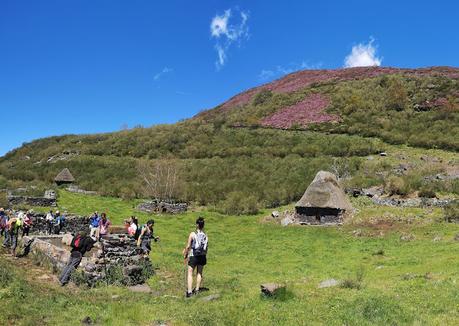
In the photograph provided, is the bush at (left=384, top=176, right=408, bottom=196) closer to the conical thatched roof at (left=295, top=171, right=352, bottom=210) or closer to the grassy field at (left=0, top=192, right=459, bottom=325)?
the grassy field at (left=0, top=192, right=459, bottom=325)

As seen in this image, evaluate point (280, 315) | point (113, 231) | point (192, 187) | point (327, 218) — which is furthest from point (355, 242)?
point (192, 187)

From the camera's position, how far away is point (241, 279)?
56.5ft

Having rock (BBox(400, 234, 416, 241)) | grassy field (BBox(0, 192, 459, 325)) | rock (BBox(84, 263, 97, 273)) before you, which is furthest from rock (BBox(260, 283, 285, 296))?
rock (BBox(400, 234, 416, 241))

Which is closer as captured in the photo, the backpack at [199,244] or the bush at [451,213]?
the backpack at [199,244]

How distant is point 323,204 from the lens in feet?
111

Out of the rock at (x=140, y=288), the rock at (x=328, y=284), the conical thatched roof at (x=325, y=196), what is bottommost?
the rock at (x=140, y=288)

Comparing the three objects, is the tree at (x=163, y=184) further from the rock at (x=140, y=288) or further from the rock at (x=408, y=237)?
the rock at (x=140, y=288)

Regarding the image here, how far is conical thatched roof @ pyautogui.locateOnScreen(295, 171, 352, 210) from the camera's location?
33906mm

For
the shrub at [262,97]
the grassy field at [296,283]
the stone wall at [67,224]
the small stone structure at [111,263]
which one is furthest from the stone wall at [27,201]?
the shrub at [262,97]

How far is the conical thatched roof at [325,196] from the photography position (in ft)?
111

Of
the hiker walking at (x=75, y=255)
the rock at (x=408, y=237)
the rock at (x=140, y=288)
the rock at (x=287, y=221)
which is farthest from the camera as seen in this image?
the rock at (x=287, y=221)

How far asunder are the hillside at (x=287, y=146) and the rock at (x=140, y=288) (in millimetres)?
25657

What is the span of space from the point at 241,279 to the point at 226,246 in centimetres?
1074

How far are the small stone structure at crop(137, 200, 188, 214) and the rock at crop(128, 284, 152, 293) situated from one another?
2593cm
